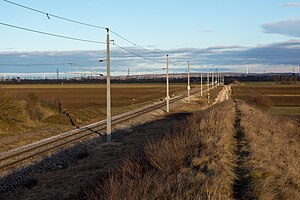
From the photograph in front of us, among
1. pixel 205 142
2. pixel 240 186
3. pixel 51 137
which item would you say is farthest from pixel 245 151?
pixel 51 137

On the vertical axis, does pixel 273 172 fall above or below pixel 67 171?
above

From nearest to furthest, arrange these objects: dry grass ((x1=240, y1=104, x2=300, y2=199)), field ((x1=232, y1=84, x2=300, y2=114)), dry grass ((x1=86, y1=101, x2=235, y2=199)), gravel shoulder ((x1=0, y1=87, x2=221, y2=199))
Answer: dry grass ((x1=86, y1=101, x2=235, y2=199)) < dry grass ((x1=240, y1=104, x2=300, y2=199)) < gravel shoulder ((x1=0, y1=87, x2=221, y2=199)) < field ((x1=232, y1=84, x2=300, y2=114))

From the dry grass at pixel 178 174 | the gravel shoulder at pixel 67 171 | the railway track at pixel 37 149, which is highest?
the dry grass at pixel 178 174

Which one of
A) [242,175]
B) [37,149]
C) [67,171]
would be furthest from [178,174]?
[37,149]

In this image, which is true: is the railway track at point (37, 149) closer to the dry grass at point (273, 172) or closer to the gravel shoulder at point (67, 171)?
the gravel shoulder at point (67, 171)

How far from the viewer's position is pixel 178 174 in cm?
1098

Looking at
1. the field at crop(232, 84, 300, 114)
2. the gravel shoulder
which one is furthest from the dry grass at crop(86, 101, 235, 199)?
the field at crop(232, 84, 300, 114)

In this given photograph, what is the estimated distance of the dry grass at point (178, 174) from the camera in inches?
360

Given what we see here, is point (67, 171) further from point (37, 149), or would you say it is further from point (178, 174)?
point (178, 174)

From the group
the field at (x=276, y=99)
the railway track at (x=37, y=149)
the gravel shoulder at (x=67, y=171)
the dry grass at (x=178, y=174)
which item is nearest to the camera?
the dry grass at (x=178, y=174)

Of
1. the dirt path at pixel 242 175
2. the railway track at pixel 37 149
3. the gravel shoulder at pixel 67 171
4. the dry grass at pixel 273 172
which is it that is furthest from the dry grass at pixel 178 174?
the railway track at pixel 37 149

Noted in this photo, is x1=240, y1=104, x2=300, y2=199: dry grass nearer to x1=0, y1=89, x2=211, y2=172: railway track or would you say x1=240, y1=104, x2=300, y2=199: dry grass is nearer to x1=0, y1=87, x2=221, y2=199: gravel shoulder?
x1=0, y1=87, x2=221, y2=199: gravel shoulder

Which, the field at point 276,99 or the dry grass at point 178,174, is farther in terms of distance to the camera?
the field at point 276,99

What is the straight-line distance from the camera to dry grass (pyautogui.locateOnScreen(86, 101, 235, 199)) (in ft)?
30.0
